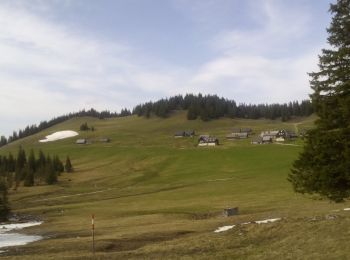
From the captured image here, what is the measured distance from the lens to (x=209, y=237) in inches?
1042

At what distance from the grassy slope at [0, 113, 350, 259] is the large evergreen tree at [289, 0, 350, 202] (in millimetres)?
1944

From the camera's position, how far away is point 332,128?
1042 inches

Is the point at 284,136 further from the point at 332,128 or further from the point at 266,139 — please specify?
the point at 332,128

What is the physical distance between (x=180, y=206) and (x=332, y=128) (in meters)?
42.8

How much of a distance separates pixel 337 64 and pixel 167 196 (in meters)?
60.6

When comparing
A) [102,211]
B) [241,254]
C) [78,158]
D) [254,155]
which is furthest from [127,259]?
[78,158]

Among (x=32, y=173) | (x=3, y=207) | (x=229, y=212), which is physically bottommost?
(x=229, y=212)

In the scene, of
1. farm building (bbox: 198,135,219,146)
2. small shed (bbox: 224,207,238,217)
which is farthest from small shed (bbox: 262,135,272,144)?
small shed (bbox: 224,207,238,217)

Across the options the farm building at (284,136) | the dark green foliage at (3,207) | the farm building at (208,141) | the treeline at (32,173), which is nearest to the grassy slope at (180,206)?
the treeline at (32,173)

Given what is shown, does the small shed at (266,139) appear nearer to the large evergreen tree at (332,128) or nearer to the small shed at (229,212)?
the small shed at (229,212)

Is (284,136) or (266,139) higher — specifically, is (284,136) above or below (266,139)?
above

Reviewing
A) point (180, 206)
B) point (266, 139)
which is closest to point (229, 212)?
point (180, 206)

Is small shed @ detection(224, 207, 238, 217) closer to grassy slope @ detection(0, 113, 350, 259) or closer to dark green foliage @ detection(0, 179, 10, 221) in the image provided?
grassy slope @ detection(0, 113, 350, 259)

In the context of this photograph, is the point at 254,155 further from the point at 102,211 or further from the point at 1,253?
the point at 1,253
